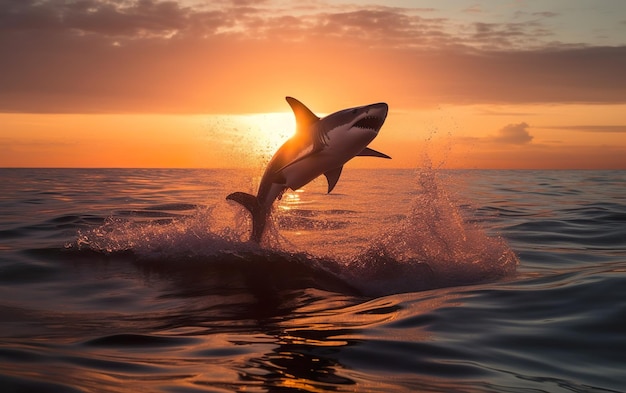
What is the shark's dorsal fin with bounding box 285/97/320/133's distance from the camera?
33.5 ft

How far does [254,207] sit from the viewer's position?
11.6 m

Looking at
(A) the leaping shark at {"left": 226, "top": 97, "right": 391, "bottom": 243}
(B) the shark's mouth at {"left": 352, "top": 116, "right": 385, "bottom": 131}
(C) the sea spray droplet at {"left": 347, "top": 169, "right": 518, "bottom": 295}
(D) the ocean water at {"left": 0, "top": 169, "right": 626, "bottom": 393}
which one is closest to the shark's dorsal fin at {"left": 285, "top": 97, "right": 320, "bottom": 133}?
(A) the leaping shark at {"left": 226, "top": 97, "right": 391, "bottom": 243}

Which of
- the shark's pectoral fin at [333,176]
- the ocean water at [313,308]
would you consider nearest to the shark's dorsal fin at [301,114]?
the shark's pectoral fin at [333,176]

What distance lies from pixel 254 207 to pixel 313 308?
3530 mm

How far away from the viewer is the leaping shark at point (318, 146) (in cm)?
962

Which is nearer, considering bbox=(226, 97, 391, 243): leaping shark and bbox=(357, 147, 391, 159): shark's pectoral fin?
bbox=(226, 97, 391, 243): leaping shark

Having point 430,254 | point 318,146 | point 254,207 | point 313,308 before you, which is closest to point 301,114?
point 318,146

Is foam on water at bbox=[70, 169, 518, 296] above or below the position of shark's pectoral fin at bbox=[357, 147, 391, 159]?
below

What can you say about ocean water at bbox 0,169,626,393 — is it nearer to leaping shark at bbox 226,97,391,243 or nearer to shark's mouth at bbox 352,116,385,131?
leaping shark at bbox 226,97,391,243

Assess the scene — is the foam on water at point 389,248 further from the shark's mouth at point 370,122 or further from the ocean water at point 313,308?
the shark's mouth at point 370,122

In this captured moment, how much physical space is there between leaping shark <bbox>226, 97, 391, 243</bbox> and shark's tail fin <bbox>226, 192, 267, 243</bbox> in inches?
6.1

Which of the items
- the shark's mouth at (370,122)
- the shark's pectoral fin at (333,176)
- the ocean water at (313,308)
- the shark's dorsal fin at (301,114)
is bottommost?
the ocean water at (313,308)

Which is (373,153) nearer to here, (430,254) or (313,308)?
(430,254)

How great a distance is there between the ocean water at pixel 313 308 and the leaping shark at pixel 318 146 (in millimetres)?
1609
